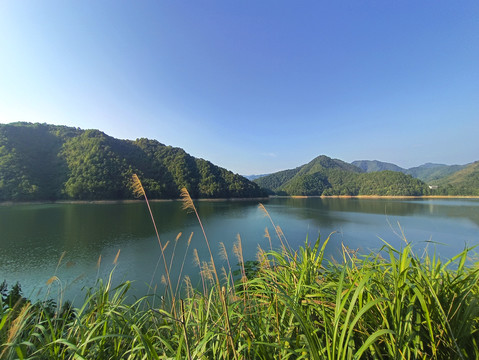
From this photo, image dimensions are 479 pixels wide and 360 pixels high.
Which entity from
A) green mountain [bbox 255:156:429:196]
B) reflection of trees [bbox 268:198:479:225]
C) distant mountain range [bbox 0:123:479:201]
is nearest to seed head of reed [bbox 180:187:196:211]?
reflection of trees [bbox 268:198:479:225]

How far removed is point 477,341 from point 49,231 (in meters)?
28.6

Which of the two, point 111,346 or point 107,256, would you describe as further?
point 107,256

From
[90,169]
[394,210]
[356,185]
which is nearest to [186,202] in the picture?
[394,210]

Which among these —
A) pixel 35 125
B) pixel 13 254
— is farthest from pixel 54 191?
pixel 13 254

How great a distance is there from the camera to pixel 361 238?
2031 centimetres

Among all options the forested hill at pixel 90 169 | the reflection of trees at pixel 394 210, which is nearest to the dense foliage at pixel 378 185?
the reflection of trees at pixel 394 210

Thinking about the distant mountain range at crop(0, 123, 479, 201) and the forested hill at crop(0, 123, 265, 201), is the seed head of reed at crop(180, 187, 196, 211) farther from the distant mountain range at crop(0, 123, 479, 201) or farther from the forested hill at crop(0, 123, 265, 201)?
the distant mountain range at crop(0, 123, 479, 201)

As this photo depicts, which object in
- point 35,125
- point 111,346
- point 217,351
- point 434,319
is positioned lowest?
point 111,346

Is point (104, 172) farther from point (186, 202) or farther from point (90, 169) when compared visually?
point (186, 202)

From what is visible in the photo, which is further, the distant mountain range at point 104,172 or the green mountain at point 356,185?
the green mountain at point 356,185

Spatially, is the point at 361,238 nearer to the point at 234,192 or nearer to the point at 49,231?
the point at 49,231

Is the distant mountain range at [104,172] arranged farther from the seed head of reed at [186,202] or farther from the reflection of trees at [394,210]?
the seed head of reed at [186,202]

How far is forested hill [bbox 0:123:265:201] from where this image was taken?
5069 cm

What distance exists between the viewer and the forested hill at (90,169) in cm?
5069
